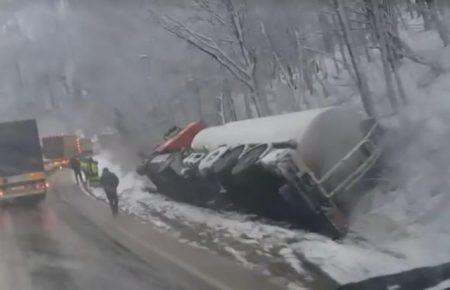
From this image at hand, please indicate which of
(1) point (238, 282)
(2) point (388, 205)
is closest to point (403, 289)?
(1) point (238, 282)

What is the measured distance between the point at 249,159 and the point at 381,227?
106 inches

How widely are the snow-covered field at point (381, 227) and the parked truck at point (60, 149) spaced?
1147 inches

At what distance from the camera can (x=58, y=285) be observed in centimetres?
832

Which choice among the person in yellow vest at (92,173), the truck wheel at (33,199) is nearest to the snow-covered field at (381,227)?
the truck wheel at (33,199)

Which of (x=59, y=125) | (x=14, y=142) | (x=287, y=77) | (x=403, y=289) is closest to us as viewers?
(x=403, y=289)

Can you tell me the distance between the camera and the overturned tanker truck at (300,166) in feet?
32.1

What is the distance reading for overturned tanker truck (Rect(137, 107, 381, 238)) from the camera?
386 inches

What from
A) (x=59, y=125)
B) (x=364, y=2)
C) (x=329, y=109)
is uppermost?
(x=364, y=2)

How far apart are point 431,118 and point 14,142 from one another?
46.1 feet

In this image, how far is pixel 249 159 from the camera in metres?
11.3

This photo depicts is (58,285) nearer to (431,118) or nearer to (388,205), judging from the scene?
(388,205)

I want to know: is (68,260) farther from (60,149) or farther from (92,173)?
(60,149)

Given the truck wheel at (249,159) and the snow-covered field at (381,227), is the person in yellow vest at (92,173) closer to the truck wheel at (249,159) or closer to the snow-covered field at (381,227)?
the snow-covered field at (381,227)

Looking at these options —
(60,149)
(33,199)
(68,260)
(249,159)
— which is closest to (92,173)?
(33,199)
